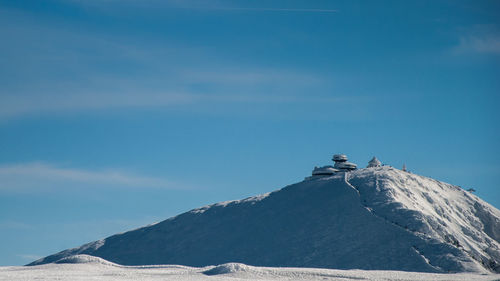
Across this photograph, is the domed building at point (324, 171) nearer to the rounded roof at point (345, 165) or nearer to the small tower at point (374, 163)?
the rounded roof at point (345, 165)

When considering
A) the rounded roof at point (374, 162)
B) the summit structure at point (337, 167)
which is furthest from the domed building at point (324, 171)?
the rounded roof at point (374, 162)

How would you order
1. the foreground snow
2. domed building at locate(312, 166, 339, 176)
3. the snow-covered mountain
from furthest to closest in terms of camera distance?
domed building at locate(312, 166, 339, 176), the snow-covered mountain, the foreground snow

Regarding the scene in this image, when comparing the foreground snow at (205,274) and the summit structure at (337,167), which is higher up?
the summit structure at (337,167)

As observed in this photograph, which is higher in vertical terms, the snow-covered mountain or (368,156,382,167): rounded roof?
(368,156,382,167): rounded roof

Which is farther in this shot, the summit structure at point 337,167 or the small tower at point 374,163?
the small tower at point 374,163

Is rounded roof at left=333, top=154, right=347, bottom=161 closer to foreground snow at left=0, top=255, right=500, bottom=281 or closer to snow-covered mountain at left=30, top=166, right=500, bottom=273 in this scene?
snow-covered mountain at left=30, top=166, right=500, bottom=273

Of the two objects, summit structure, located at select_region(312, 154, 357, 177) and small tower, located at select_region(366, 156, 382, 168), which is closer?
summit structure, located at select_region(312, 154, 357, 177)

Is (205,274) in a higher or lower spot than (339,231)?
lower

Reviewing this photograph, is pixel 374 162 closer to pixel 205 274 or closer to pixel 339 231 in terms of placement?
pixel 339 231

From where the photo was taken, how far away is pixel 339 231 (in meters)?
106

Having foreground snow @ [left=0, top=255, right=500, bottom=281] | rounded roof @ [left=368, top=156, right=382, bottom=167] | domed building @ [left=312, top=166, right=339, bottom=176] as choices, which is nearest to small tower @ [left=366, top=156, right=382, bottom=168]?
rounded roof @ [left=368, top=156, right=382, bottom=167]

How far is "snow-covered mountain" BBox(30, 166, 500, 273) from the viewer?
97938mm

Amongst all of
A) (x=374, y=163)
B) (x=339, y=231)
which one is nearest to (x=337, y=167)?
(x=374, y=163)

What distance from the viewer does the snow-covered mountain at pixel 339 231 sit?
9794 cm
